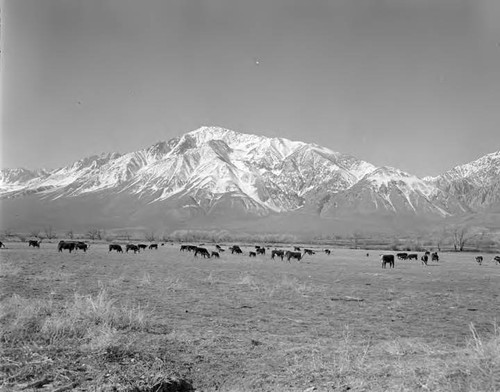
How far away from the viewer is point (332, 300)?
18.8m

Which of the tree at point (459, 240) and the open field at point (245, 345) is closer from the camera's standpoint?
the open field at point (245, 345)

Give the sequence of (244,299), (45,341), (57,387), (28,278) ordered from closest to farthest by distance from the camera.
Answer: (57,387) → (45,341) → (244,299) → (28,278)

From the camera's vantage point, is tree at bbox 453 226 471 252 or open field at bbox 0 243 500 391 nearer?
open field at bbox 0 243 500 391

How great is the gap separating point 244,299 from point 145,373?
11.5 m

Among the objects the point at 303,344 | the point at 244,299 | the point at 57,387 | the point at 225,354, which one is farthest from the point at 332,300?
the point at 57,387

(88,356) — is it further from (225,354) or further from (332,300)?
(332,300)

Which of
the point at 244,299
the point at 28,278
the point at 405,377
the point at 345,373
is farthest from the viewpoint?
the point at 28,278

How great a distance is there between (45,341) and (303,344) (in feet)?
18.3

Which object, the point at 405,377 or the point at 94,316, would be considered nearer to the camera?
the point at 405,377

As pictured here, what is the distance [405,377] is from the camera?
673cm

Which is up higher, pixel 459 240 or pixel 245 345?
pixel 459 240

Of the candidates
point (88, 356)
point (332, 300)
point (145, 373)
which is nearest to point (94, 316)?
point (88, 356)

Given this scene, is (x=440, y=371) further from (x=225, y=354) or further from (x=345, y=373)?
(x=225, y=354)

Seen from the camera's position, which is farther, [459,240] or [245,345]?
[459,240]
